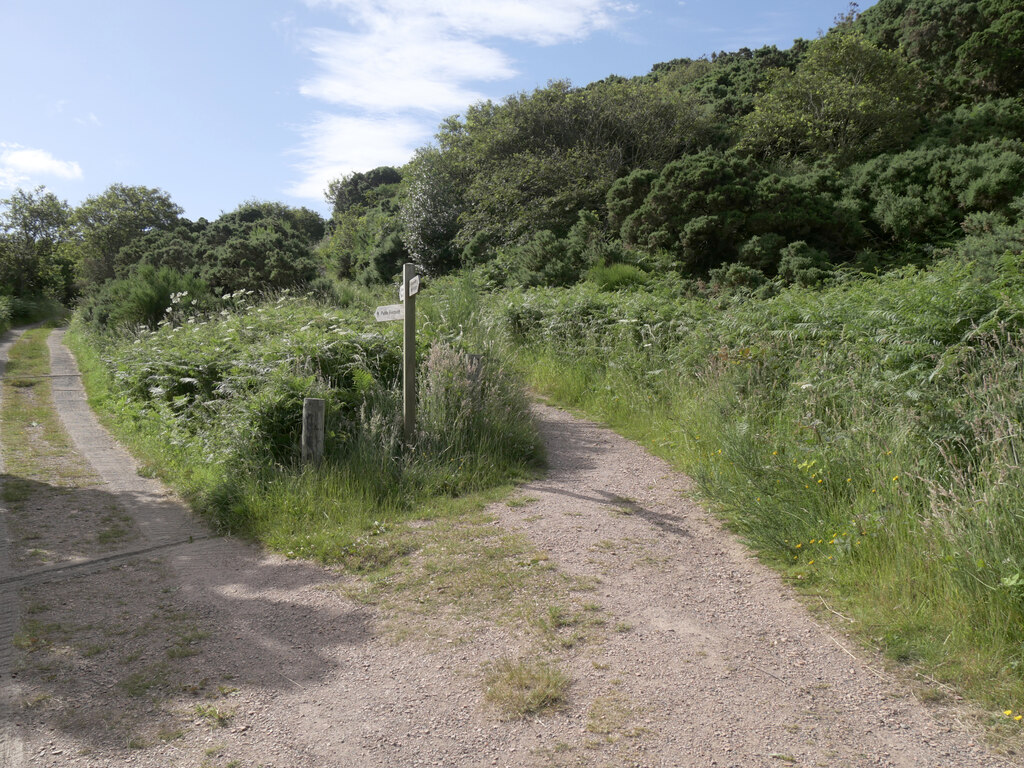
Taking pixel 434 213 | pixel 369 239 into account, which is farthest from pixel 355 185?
pixel 434 213

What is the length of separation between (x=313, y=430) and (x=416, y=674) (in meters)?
3.11

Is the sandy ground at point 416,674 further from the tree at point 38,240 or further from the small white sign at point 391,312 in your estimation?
the tree at point 38,240

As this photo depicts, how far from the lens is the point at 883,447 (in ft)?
14.6

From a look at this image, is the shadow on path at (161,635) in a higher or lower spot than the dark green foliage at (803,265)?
lower

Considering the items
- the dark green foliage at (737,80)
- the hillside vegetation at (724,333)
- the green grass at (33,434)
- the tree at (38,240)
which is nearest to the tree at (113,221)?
the tree at (38,240)

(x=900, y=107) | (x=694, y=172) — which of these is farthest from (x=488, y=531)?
(x=900, y=107)

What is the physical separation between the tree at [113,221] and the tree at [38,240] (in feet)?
10.4

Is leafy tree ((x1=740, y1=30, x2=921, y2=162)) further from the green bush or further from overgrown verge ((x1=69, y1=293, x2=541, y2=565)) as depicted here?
the green bush

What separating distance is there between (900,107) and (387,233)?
16952 millimetres

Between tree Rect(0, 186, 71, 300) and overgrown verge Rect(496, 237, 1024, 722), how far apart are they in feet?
168

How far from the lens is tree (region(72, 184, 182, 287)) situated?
40938 millimetres

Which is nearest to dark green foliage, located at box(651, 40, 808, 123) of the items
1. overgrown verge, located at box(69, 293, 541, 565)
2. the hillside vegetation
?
the hillside vegetation

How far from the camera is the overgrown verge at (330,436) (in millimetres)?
5516

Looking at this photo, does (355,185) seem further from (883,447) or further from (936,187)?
(883,447)
